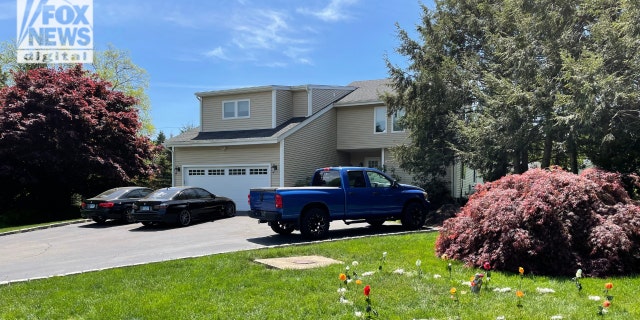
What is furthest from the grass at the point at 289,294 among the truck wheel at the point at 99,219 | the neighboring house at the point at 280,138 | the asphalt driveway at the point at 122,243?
the neighboring house at the point at 280,138

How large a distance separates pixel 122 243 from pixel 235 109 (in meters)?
13.6

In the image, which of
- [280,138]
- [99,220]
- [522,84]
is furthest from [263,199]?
[99,220]

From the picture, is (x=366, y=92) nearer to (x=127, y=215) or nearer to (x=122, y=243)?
(x=127, y=215)

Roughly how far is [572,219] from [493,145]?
8184 mm

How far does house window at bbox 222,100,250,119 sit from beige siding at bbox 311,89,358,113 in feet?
11.1

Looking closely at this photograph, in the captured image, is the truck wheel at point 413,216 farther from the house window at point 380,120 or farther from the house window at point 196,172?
the house window at point 196,172

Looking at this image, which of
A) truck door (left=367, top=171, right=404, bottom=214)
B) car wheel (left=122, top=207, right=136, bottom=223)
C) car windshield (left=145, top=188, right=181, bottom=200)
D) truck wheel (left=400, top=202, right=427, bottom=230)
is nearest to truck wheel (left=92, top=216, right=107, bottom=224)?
car wheel (left=122, top=207, right=136, bottom=223)

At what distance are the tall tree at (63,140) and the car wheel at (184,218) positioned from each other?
7953 millimetres

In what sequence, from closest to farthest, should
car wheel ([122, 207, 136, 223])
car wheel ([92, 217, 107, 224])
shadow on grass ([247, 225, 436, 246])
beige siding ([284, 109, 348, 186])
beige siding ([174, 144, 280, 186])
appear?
shadow on grass ([247, 225, 436, 246]) < car wheel ([122, 207, 136, 223]) < car wheel ([92, 217, 107, 224]) < beige siding ([174, 144, 280, 186]) < beige siding ([284, 109, 348, 186])

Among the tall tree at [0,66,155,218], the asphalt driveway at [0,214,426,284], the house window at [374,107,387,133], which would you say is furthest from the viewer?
the house window at [374,107,387,133]

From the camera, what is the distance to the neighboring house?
22828mm

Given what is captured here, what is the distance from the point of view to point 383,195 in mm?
13906

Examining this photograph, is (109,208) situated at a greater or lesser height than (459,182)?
lesser

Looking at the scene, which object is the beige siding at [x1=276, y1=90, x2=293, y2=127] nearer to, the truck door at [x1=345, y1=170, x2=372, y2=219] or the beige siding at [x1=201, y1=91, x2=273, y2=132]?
the beige siding at [x1=201, y1=91, x2=273, y2=132]
